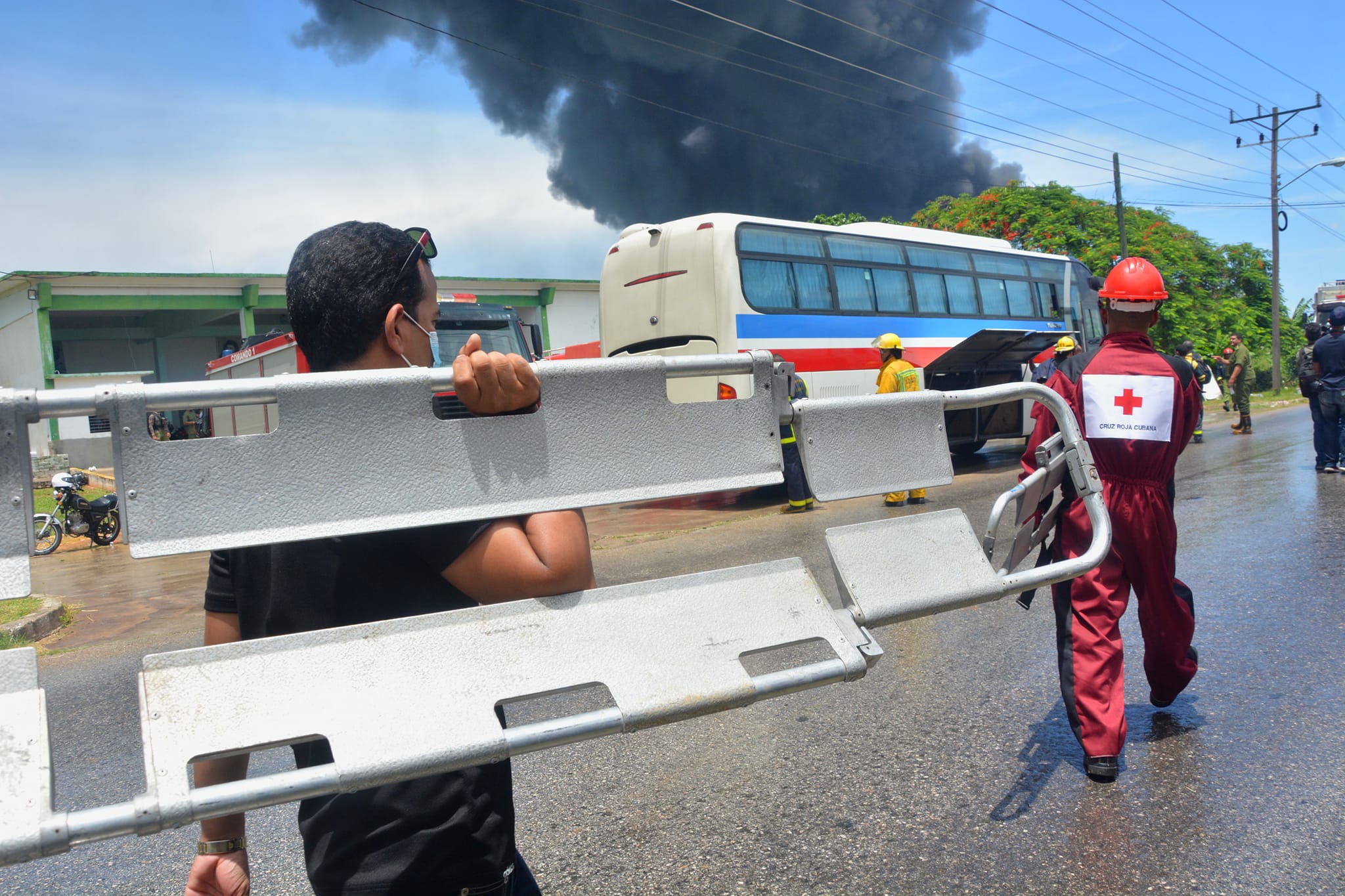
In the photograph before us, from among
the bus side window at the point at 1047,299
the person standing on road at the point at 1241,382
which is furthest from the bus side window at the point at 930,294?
the person standing on road at the point at 1241,382

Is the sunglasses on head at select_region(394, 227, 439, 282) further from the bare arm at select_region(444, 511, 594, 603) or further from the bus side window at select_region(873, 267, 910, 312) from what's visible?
the bus side window at select_region(873, 267, 910, 312)

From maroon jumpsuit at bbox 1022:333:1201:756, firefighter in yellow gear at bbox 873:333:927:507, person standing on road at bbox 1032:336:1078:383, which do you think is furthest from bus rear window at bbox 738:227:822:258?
maroon jumpsuit at bbox 1022:333:1201:756

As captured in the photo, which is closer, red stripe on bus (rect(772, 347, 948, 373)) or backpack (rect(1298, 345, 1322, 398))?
backpack (rect(1298, 345, 1322, 398))

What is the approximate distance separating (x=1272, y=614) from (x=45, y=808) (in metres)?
6.08

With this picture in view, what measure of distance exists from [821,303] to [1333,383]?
6.48 metres

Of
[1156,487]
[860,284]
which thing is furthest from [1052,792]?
[860,284]

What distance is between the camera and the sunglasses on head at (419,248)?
1621 mm

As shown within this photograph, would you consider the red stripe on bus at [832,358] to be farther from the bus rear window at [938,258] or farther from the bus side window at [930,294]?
the bus rear window at [938,258]

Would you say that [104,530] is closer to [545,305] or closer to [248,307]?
[248,307]

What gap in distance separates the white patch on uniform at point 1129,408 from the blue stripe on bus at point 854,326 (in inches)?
384

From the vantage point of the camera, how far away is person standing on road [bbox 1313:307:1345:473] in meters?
11.2

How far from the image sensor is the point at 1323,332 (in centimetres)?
1177

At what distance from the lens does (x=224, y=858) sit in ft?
5.33

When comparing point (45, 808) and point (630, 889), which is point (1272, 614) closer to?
point (630, 889)
